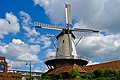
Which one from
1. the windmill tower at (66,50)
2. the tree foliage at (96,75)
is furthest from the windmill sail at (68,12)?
the tree foliage at (96,75)

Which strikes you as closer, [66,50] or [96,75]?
[96,75]

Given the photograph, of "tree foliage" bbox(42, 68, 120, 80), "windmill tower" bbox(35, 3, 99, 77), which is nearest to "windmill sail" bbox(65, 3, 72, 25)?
"windmill tower" bbox(35, 3, 99, 77)

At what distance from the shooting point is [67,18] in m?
67.4

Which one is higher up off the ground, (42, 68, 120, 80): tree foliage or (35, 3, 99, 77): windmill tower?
(35, 3, 99, 77): windmill tower

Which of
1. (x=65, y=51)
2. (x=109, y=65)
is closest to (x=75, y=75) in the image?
(x=109, y=65)

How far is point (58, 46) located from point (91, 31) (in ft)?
29.5

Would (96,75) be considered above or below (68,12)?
below

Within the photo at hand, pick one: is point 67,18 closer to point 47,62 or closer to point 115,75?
point 47,62

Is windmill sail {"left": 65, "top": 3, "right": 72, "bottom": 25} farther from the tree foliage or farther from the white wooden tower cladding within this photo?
the tree foliage

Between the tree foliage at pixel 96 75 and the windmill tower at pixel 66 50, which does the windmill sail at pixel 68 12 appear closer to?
the windmill tower at pixel 66 50

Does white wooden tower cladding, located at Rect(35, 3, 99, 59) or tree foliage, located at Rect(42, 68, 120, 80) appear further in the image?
white wooden tower cladding, located at Rect(35, 3, 99, 59)

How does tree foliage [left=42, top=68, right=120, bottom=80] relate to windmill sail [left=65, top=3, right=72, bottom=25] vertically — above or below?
below

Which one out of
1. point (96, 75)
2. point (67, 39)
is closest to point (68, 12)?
point (67, 39)

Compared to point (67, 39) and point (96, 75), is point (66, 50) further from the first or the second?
point (96, 75)
